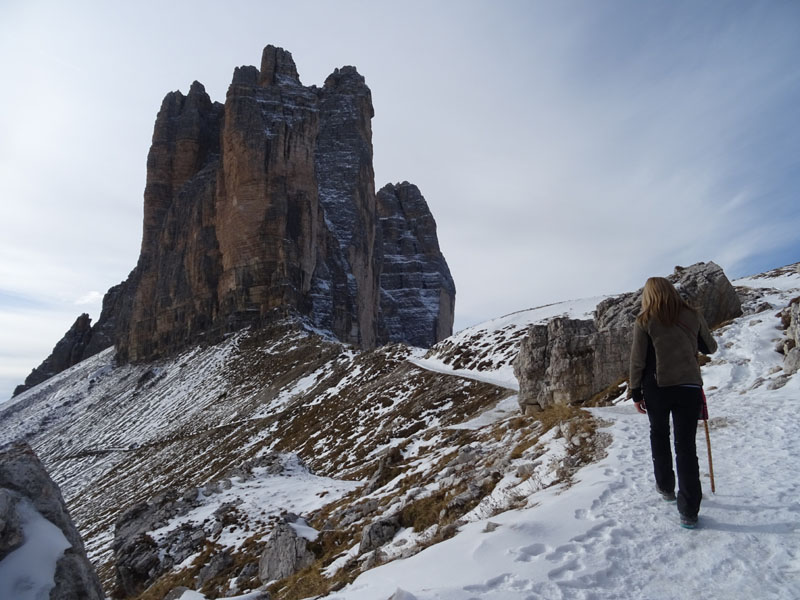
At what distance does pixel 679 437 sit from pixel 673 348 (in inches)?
34.2

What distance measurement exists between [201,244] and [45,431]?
109 feet

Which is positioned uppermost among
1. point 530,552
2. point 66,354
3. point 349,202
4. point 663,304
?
point 349,202

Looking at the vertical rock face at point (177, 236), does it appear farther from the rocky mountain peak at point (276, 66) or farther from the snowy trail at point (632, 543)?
the snowy trail at point (632, 543)

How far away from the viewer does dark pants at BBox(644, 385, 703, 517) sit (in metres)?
4.54

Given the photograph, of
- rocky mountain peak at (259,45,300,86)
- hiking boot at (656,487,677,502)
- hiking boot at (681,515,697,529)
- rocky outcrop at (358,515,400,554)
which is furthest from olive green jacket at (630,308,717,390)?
rocky mountain peak at (259,45,300,86)

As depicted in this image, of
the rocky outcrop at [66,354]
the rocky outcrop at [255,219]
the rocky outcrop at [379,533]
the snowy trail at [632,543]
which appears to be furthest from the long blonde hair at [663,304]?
the rocky outcrop at [66,354]

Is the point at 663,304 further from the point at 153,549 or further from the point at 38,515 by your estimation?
the point at 153,549

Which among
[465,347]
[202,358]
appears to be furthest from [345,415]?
[202,358]

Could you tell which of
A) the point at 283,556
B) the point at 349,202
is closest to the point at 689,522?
the point at 283,556

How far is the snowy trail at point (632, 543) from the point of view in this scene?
3.71 m

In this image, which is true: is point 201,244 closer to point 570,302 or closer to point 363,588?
point 570,302

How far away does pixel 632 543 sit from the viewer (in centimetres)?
433

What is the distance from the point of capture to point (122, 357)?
84.2 meters

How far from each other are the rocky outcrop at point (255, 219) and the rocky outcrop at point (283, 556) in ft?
189
